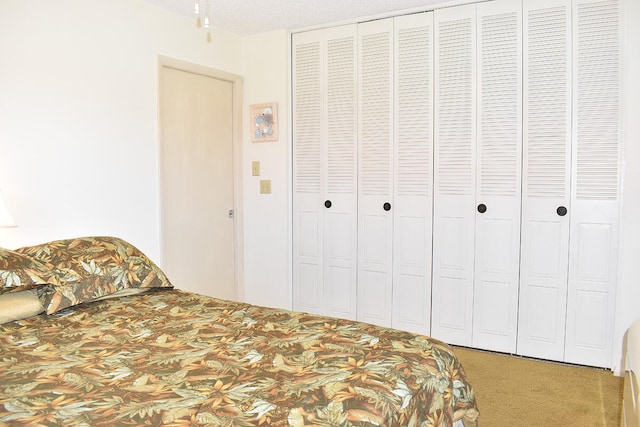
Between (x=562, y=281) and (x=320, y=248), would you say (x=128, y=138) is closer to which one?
(x=320, y=248)

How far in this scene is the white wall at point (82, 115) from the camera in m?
2.68

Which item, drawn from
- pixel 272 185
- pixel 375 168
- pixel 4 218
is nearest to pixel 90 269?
→ pixel 4 218

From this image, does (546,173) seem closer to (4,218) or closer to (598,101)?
(598,101)

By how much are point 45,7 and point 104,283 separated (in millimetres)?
1577

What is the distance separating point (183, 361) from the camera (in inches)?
62.9

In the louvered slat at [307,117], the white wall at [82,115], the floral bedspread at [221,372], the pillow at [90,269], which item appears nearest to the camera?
the floral bedspread at [221,372]

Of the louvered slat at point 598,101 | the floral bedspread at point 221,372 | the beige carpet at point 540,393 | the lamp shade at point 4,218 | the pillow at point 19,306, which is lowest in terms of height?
the beige carpet at point 540,393

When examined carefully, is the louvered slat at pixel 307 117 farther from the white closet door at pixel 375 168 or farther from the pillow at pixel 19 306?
the pillow at pixel 19 306

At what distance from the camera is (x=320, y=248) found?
3963mm

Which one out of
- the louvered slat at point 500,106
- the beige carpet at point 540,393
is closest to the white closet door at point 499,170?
the louvered slat at point 500,106

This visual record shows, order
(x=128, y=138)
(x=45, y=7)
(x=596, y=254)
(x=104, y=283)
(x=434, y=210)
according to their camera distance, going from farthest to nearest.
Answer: (x=434, y=210) < (x=128, y=138) < (x=596, y=254) < (x=45, y=7) < (x=104, y=283)

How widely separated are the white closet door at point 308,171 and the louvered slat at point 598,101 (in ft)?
5.78

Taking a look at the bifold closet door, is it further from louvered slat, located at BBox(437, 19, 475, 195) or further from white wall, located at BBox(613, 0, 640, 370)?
white wall, located at BBox(613, 0, 640, 370)

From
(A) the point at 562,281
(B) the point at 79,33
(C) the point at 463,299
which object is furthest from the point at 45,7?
(A) the point at 562,281
